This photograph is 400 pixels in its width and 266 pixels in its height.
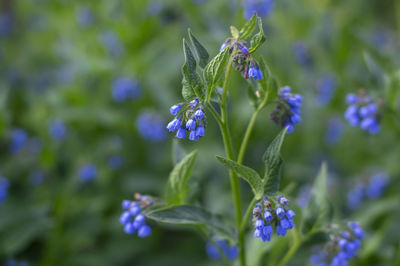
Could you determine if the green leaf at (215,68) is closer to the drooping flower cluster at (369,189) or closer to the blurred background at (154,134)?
the blurred background at (154,134)

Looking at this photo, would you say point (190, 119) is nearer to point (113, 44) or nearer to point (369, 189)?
point (369, 189)

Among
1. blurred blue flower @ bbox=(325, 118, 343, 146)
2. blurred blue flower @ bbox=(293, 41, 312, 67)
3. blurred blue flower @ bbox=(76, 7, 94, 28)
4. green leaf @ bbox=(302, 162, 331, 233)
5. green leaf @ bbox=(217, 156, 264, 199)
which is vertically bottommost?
green leaf @ bbox=(217, 156, 264, 199)

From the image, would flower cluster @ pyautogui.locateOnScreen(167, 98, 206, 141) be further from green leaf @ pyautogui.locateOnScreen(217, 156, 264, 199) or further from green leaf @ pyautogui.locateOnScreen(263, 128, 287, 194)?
green leaf @ pyautogui.locateOnScreen(263, 128, 287, 194)

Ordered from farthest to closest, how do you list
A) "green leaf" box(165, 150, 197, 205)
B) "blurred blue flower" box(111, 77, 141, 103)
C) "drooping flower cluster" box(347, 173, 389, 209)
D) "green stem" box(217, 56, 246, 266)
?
"blurred blue flower" box(111, 77, 141, 103), "drooping flower cluster" box(347, 173, 389, 209), "green leaf" box(165, 150, 197, 205), "green stem" box(217, 56, 246, 266)

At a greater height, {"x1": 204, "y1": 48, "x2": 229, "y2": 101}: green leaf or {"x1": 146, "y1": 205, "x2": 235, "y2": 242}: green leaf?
{"x1": 204, "y1": 48, "x2": 229, "y2": 101}: green leaf

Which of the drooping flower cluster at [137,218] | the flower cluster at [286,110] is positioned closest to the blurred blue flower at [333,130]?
the flower cluster at [286,110]

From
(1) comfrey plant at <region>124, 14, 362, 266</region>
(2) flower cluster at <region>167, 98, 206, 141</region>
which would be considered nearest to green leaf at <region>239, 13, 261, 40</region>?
(1) comfrey plant at <region>124, 14, 362, 266</region>
